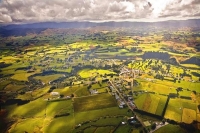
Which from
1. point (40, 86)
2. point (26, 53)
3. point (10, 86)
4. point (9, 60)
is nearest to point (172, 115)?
point (40, 86)

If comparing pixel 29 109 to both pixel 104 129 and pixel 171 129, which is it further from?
pixel 171 129

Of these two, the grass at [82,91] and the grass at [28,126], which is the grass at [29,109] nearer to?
the grass at [28,126]

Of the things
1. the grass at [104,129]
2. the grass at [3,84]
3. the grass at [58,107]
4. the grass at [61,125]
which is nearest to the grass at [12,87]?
the grass at [3,84]

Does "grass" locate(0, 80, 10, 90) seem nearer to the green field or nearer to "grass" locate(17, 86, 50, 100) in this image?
"grass" locate(17, 86, 50, 100)

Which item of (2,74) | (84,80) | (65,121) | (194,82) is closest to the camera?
(65,121)

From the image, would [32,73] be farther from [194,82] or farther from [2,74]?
[194,82]

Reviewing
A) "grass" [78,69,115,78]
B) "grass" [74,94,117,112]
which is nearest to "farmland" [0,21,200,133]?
"grass" [74,94,117,112]

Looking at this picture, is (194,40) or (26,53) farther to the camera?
(194,40)

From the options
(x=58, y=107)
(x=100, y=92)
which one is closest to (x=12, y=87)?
(x=58, y=107)
